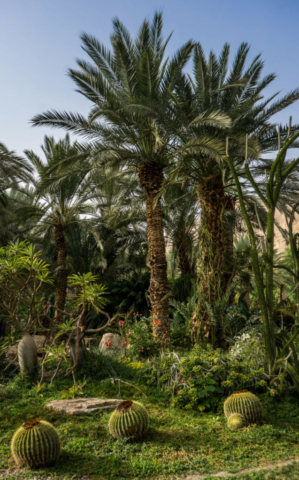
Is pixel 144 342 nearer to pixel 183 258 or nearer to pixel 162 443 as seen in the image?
pixel 162 443

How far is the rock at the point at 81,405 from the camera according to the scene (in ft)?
17.7

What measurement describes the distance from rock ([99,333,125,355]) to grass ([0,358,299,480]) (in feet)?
9.44

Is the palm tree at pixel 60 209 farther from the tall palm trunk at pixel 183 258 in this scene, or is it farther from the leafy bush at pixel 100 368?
the leafy bush at pixel 100 368

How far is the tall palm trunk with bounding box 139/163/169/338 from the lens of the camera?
9.36 meters

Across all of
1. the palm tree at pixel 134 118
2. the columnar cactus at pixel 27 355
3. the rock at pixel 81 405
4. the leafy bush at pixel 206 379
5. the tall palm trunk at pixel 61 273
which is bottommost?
the rock at pixel 81 405

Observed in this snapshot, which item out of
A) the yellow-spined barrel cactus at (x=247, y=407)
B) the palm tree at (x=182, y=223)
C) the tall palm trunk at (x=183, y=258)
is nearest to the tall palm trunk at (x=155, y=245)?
the palm tree at (x=182, y=223)

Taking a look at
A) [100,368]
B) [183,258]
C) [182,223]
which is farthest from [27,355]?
[183,258]

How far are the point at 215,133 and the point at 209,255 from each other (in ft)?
9.99

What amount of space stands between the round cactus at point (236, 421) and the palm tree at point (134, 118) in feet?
13.3

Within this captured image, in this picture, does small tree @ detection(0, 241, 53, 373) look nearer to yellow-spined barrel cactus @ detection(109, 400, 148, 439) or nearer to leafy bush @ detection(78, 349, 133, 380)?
leafy bush @ detection(78, 349, 133, 380)

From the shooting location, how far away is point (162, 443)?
4570mm

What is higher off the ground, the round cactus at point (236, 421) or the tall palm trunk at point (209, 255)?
the tall palm trunk at point (209, 255)

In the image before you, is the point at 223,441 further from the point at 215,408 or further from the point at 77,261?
the point at 77,261

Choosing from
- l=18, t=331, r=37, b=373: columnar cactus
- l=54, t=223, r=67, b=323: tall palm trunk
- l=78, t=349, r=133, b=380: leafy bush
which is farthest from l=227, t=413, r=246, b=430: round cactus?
l=54, t=223, r=67, b=323: tall palm trunk
